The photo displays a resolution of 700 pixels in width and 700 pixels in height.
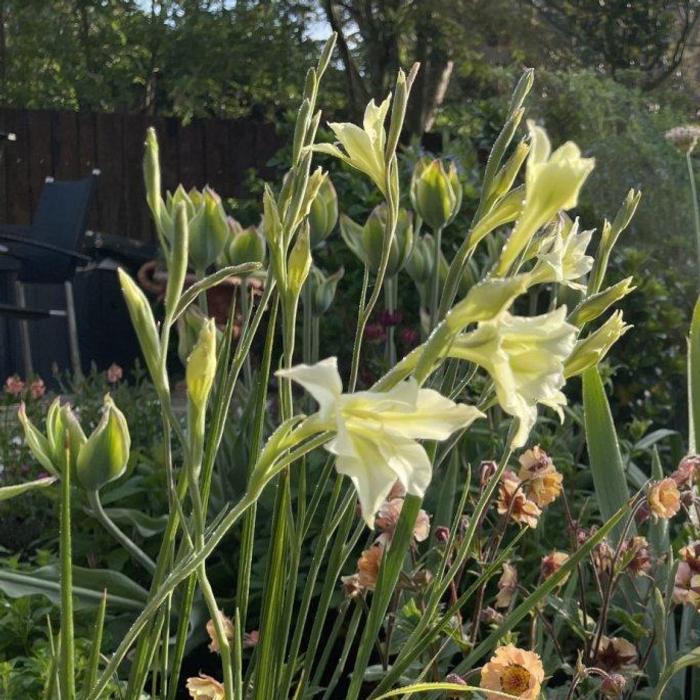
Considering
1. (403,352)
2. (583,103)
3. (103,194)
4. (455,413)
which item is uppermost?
(455,413)

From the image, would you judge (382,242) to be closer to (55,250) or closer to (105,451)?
(105,451)

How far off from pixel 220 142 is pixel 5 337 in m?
4.57

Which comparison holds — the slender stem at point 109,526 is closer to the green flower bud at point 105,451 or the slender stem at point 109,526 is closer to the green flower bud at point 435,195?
the green flower bud at point 105,451

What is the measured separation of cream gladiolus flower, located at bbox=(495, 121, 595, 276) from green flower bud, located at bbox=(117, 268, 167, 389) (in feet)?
0.79

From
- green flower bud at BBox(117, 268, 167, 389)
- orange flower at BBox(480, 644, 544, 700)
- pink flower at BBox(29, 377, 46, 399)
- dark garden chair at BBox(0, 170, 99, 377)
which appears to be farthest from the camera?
dark garden chair at BBox(0, 170, 99, 377)

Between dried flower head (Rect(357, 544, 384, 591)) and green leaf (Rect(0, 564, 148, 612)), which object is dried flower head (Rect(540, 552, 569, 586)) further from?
green leaf (Rect(0, 564, 148, 612))

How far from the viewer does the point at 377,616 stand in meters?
1.01

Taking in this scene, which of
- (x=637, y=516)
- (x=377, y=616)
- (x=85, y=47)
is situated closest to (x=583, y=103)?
(x=637, y=516)

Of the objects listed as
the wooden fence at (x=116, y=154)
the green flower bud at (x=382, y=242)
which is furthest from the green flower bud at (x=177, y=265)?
the wooden fence at (x=116, y=154)

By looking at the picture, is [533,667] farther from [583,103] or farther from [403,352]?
[583,103]

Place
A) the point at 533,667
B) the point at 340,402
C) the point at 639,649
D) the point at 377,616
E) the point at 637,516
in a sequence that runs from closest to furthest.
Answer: the point at 340,402 → the point at 377,616 → the point at 533,667 → the point at 637,516 → the point at 639,649

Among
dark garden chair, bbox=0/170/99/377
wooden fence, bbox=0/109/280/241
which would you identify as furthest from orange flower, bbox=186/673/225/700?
wooden fence, bbox=0/109/280/241

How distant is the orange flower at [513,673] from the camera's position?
113cm

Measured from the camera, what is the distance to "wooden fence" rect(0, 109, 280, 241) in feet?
32.7
